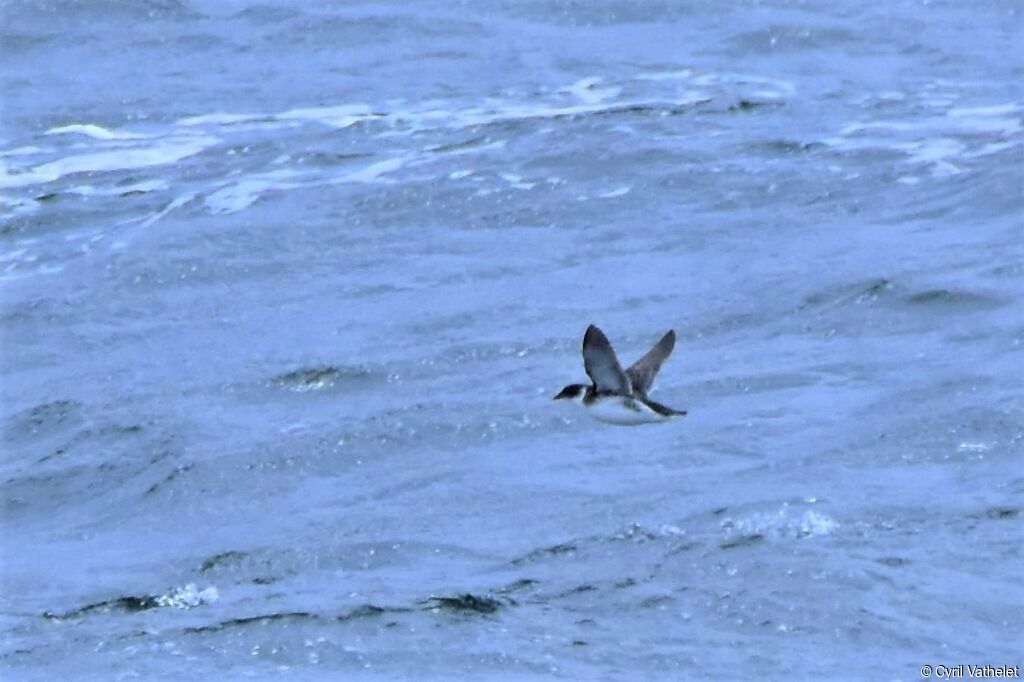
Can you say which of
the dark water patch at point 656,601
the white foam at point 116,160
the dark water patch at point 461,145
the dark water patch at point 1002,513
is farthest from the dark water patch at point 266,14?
the dark water patch at point 656,601

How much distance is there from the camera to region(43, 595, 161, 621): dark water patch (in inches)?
356

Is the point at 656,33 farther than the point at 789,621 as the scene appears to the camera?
Yes

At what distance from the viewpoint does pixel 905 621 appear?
8.35 metres

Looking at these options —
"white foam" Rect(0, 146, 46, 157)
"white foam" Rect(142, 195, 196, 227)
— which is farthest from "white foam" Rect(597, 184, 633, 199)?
"white foam" Rect(0, 146, 46, 157)

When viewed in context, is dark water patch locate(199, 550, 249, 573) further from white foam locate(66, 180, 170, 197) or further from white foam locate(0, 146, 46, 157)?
white foam locate(0, 146, 46, 157)

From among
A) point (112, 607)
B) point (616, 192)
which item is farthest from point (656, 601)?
point (616, 192)

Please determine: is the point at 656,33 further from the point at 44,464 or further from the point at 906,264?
the point at 44,464

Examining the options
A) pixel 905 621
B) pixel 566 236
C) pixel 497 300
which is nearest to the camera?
pixel 905 621

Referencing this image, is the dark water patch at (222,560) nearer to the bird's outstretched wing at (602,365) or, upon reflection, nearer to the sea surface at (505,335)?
the sea surface at (505,335)

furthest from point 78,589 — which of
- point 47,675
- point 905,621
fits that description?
point 905,621

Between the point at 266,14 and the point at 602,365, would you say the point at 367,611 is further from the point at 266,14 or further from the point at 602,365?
the point at 266,14

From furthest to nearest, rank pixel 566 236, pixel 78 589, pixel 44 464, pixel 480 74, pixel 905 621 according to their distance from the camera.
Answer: pixel 480 74 < pixel 566 236 < pixel 44 464 < pixel 78 589 < pixel 905 621

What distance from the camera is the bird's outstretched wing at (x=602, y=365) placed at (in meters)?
8.54

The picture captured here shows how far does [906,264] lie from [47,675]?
6840 millimetres
